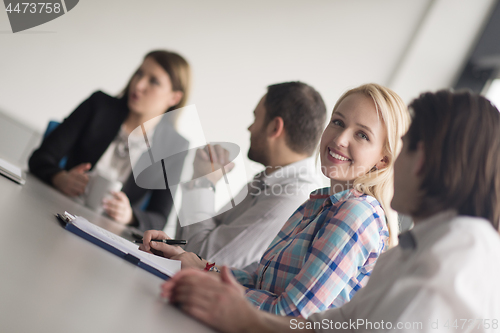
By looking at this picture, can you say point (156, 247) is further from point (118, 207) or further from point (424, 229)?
point (424, 229)

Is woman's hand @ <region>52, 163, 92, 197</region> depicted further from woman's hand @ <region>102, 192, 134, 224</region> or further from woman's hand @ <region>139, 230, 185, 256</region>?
woman's hand @ <region>139, 230, 185, 256</region>

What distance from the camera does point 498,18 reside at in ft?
8.48

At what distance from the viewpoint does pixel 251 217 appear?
155 centimetres

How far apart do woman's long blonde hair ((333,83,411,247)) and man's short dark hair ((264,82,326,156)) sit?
0.71m

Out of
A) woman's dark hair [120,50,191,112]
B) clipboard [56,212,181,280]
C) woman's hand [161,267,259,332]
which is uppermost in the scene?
woman's hand [161,267,259,332]

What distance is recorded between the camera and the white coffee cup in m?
1.52

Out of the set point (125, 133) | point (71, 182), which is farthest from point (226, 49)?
point (71, 182)

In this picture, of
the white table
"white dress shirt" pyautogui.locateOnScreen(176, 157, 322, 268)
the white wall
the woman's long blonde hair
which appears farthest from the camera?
the white wall

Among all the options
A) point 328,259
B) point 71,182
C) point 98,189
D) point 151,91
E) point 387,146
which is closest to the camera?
point 328,259

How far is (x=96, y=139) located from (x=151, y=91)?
396 mm

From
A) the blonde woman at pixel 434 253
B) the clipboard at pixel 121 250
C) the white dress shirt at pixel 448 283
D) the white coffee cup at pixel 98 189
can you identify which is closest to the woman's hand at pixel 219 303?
the blonde woman at pixel 434 253

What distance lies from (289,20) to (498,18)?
1425 millimetres

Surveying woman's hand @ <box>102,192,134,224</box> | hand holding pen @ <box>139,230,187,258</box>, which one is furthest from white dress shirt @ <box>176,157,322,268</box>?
hand holding pen @ <box>139,230,187,258</box>

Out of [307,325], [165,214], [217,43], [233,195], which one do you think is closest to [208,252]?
[233,195]
